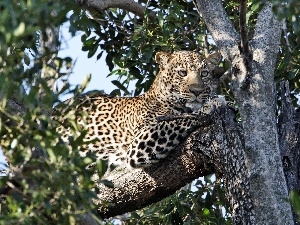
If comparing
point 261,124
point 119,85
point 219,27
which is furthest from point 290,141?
point 119,85

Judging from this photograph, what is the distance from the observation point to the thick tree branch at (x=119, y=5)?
8.26 meters

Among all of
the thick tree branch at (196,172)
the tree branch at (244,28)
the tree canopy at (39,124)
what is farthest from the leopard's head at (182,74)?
the tree canopy at (39,124)

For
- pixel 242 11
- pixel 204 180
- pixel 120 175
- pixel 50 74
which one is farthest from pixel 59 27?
pixel 204 180

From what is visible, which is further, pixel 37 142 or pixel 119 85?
pixel 119 85

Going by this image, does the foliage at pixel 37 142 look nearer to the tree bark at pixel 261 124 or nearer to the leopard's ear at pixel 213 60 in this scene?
the tree bark at pixel 261 124

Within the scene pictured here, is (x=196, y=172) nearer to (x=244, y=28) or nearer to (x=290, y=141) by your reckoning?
(x=290, y=141)

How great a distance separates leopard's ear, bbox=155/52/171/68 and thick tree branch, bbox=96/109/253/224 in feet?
4.94

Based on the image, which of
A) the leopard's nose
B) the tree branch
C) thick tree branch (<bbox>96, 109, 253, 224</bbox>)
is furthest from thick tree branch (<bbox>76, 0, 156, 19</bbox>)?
the tree branch

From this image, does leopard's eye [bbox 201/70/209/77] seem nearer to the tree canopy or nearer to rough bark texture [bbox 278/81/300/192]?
rough bark texture [bbox 278/81/300/192]

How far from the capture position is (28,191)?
461 cm

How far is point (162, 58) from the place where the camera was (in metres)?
9.22

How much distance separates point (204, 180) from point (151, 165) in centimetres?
148

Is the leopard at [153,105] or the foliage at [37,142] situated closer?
the foliage at [37,142]

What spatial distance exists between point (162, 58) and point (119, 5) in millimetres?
705
